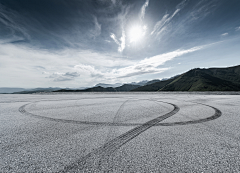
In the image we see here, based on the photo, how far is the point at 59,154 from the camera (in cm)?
303

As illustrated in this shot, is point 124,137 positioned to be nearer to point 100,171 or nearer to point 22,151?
point 100,171

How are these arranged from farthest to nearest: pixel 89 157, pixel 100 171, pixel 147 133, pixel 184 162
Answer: pixel 147 133
pixel 89 157
pixel 184 162
pixel 100 171

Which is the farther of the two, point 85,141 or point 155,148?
point 85,141

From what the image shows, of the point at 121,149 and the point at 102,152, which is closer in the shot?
the point at 102,152

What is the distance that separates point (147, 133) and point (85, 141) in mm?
2452

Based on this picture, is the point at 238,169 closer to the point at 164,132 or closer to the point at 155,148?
the point at 155,148

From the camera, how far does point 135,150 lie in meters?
3.19

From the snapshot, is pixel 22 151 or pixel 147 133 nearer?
pixel 22 151

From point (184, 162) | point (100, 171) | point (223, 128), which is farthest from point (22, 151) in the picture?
point (223, 128)

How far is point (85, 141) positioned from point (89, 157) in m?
0.94

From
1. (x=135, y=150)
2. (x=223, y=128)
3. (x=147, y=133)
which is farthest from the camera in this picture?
(x=223, y=128)

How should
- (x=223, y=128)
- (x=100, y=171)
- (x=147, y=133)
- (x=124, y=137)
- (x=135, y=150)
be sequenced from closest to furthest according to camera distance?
(x=100, y=171)
(x=135, y=150)
(x=124, y=137)
(x=147, y=133)
(x=223, y=128)

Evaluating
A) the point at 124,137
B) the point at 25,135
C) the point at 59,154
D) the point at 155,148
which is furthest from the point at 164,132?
the point at 25,135

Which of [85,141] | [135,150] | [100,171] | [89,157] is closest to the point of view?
[100,171]
